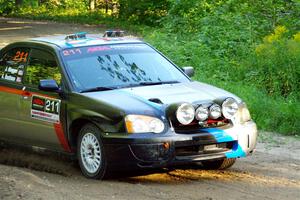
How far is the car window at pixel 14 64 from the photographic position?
876 centimetres

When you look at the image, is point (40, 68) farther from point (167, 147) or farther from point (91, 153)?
point (167, 147)

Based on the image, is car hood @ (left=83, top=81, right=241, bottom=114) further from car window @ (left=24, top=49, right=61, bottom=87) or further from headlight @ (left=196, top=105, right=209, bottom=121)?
car window @ (left=24, top=49, right=61, bottom=87)

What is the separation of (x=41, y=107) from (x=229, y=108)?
229 centimetres

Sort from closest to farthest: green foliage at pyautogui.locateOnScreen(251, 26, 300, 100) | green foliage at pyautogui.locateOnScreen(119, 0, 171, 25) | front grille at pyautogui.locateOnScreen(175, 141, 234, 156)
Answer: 1. front grille at pyautogui.locateOnScreen(175, 141, 234, 156)
2. green foliage at pyautogui.locateOnScreen(251, 26, 300, 100)
3. green foliage at pyautogui.locateOnScreen(119, 0, 171, 25)

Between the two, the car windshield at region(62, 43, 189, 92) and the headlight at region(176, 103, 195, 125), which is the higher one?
the car windshield at region(62, 43, 189, 92)

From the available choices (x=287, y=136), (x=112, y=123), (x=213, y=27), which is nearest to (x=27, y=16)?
(x=213, y=27)

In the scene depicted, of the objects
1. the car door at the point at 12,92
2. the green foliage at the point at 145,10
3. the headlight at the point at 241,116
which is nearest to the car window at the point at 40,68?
the car door at the point at 12,92

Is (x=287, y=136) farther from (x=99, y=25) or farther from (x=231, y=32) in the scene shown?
(x=99, y=25)

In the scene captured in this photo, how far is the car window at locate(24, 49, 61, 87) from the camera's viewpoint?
8.23m

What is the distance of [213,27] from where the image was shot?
20438 mm

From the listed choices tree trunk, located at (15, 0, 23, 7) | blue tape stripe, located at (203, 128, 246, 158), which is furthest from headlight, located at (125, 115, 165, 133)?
tree trunk, located at (15, 0, 23, 7)

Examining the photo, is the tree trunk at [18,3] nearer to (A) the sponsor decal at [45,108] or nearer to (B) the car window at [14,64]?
(B) the car window at [14,64]

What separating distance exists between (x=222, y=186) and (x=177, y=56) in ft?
36.2

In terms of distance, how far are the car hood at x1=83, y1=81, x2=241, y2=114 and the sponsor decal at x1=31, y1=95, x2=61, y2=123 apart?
Result: 485 millimetres
